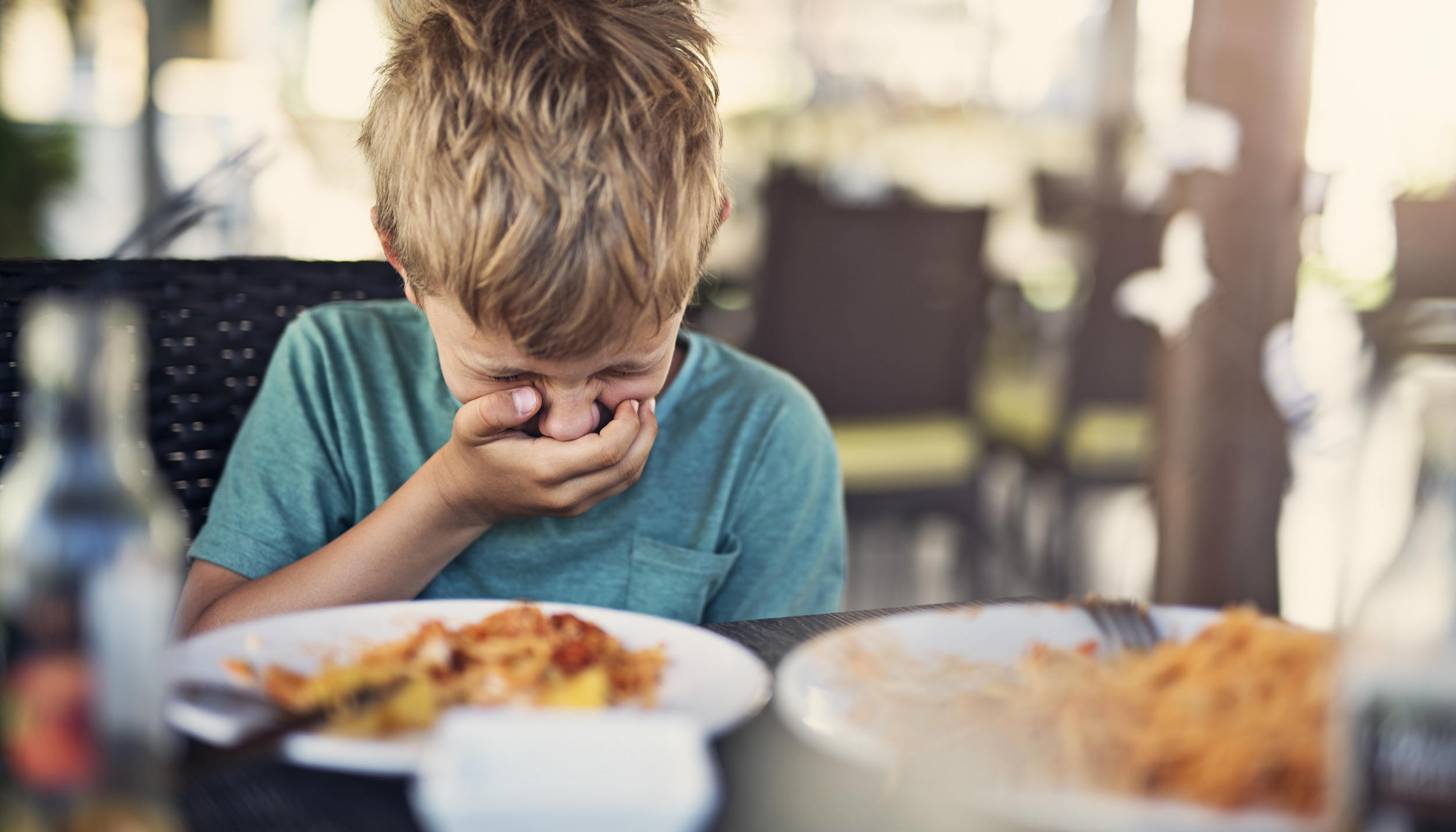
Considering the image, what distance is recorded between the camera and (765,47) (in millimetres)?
6164

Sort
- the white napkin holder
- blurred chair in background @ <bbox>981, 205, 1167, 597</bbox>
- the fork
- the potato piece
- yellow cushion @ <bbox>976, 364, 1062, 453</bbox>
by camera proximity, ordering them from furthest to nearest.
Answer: yellow cushion @ <bbox>976, 364, 1062, 453</bbox>
blurred chair in background @ <bbox>981, 205, 1167, 597</bbox>
the fork
the potato piece
the white napkin holder

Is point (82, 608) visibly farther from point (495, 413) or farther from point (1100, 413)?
point (1100, 413)

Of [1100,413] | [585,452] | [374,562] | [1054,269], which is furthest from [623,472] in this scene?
[1054,269]

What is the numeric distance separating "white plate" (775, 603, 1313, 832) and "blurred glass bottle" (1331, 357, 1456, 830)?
0.03 m

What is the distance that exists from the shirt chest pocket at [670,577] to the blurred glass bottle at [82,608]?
647mm

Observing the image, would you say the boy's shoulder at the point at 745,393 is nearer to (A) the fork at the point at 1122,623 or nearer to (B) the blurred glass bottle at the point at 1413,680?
(A) the fork at the point at 1122,623

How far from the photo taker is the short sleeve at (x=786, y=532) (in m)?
1.11

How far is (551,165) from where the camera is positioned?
801mm

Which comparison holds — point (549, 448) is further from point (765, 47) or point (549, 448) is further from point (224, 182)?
point (765, 47)

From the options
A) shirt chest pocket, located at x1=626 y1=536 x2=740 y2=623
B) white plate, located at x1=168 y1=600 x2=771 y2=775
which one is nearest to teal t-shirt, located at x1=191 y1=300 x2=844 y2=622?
shirt chest pocket, located at x1=626 y1=536 x2=740 y2=623

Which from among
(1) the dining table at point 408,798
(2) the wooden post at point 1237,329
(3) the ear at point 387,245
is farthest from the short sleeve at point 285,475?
(2) the wooden post at point 1237,329

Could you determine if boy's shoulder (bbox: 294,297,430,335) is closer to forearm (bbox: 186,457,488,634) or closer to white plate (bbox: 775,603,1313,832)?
forearm (bbox: 186,457,488,634)

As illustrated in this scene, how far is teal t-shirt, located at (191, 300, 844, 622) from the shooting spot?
41.0 inches

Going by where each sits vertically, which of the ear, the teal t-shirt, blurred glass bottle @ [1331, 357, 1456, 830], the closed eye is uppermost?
the ear
